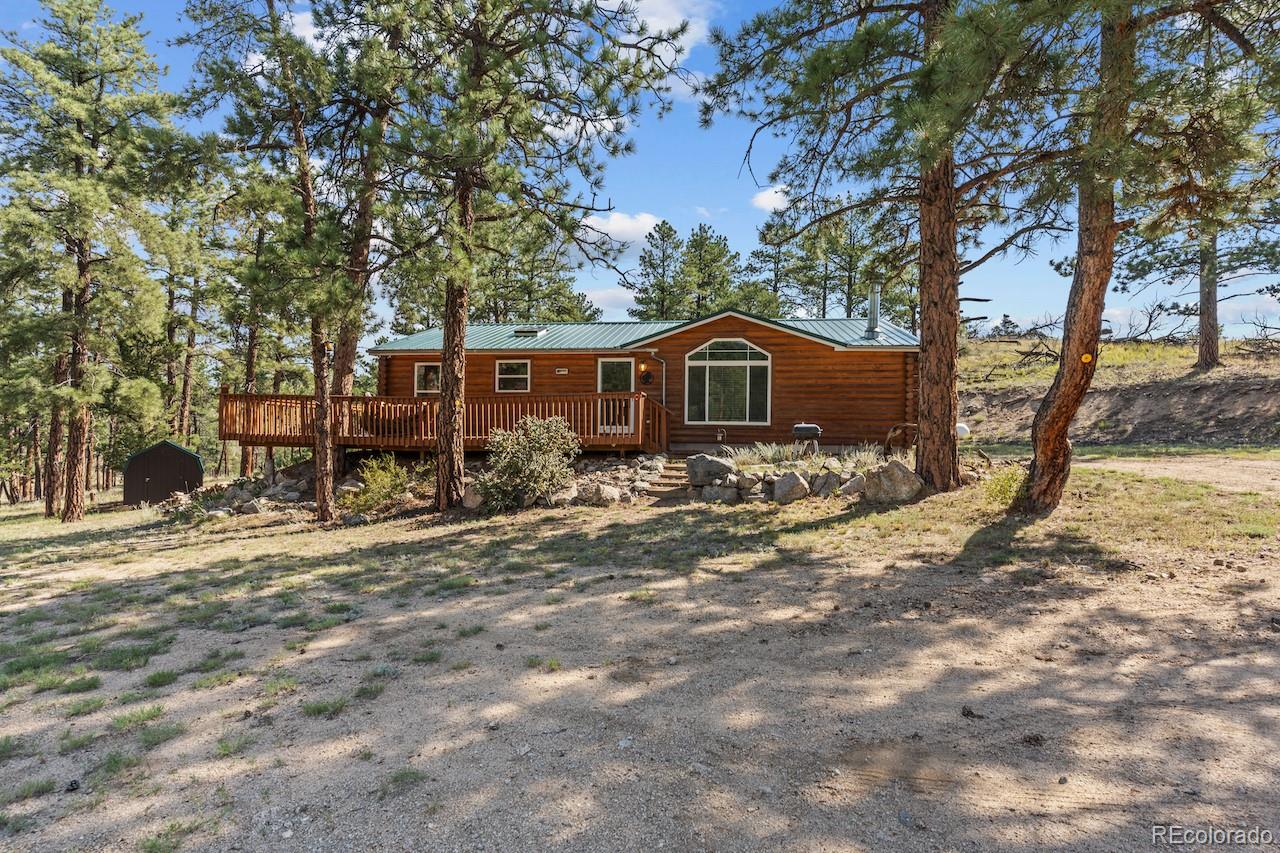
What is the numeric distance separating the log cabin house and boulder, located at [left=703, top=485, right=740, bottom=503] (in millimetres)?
2965

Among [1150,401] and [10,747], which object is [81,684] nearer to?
[10,747]

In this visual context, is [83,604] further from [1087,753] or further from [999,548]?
[999,548]

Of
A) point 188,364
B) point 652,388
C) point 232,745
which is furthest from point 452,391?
point 188,364

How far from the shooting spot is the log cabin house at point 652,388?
1325 cm

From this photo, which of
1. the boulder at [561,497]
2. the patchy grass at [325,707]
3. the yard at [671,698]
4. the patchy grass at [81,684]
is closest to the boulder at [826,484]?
the yard at [671,698]

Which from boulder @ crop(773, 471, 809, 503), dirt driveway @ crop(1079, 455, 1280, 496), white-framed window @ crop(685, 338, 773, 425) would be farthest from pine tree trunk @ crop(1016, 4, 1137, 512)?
white-framed window @ crop(685, 338, 773, 425)

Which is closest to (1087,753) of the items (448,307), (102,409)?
(448,307)

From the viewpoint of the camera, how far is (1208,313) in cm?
1811

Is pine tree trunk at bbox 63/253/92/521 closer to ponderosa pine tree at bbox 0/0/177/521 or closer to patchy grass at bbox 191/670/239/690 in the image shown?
ponderosa pine tree at bbox 0/0/177/521

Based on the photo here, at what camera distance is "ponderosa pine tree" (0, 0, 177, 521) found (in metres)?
13.9

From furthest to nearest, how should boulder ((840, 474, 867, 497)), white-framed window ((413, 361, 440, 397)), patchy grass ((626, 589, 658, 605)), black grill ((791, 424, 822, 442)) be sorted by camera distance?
white-framed window ((413, 361, 440, 397)), black grill ((791, 424, 822, 442)), boulder ((840, 474, 867, 497)), patchy grass ((626, 589, 658, 605))

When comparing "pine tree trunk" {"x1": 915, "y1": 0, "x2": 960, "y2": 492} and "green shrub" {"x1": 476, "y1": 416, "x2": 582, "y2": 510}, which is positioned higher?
"pine tree trunk" {"x1": 915, "y1": 0, "x2": 960, "y2": 492}

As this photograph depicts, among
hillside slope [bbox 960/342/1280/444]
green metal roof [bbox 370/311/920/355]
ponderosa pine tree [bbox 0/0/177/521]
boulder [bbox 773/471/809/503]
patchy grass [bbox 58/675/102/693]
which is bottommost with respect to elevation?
patchy grass [bbox 58/675/102/693]

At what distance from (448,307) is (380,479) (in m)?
3.71
